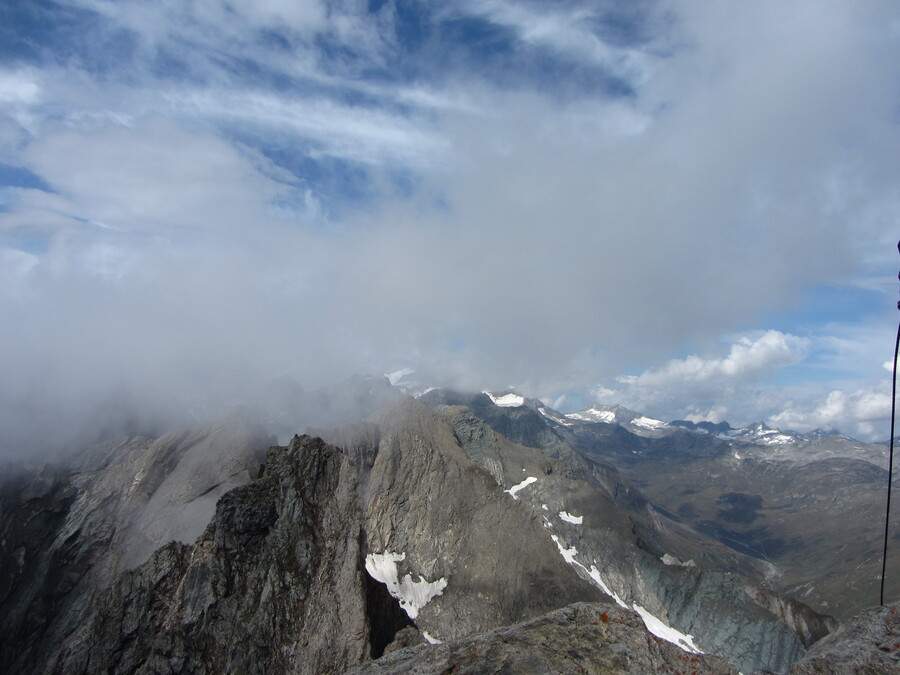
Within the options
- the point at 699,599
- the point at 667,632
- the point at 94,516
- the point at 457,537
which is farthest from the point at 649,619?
the point at 94,516

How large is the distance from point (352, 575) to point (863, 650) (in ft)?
160

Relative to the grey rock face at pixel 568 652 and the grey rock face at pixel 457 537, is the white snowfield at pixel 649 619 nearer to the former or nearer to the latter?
the grey rock face at pixel 457 537

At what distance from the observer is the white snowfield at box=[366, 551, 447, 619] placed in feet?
394

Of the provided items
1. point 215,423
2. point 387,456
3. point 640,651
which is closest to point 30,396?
point 215,423

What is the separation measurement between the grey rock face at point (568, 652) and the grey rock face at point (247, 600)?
118ft

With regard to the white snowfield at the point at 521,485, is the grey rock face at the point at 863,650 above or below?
above

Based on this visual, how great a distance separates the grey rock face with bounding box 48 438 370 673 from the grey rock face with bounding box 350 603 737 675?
1416 inches

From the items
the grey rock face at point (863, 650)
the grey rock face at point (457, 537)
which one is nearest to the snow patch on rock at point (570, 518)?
the grey rock face at point (457, 537)

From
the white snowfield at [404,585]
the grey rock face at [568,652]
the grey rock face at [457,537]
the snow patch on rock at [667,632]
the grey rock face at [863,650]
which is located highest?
the grey rock face at [863,650]

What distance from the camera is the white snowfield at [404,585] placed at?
120m

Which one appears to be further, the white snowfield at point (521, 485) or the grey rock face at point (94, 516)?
the white snowfield at point (521, 485)

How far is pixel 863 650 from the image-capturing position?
59.8ft

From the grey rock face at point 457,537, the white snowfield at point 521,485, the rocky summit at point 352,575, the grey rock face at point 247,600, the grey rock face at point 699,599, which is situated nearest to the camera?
the rocky summit at point 352,575

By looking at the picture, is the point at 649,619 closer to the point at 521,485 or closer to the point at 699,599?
the point at 699,599
